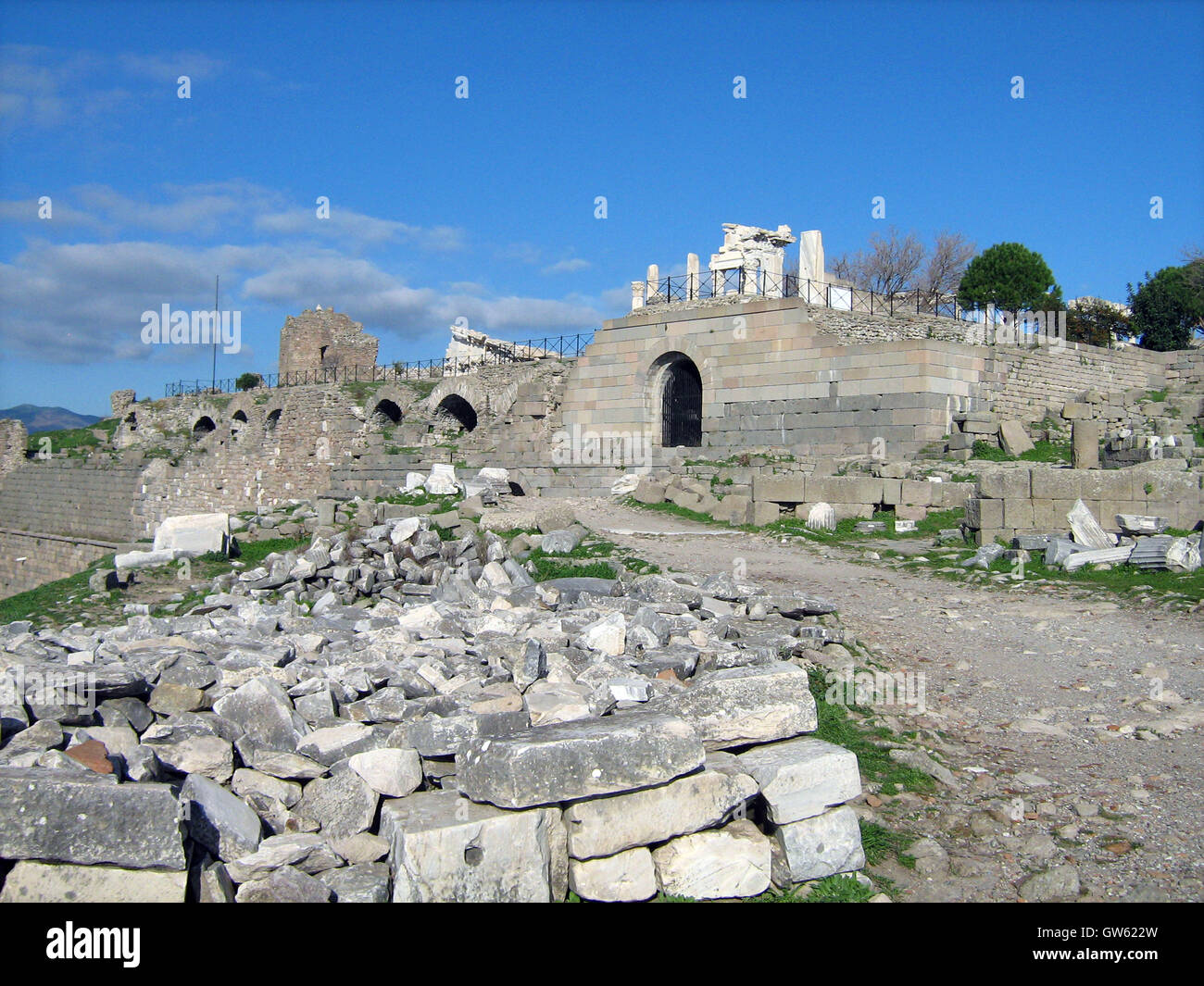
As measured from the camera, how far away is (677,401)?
73.5ft

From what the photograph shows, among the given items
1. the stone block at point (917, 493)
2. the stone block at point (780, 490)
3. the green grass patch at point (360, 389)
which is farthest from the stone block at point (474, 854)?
the green grass patch at point (360, 389)

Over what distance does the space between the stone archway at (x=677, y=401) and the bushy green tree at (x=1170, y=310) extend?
882 inches

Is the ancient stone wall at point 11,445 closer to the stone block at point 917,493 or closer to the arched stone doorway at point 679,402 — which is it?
the arched stone doorway at point 679,402

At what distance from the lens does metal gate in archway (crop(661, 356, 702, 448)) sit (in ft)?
72.2

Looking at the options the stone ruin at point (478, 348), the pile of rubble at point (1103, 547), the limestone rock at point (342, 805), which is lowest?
the limestone rock at point (342, 805)

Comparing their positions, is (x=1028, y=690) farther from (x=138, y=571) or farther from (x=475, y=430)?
(x=475, y=430)

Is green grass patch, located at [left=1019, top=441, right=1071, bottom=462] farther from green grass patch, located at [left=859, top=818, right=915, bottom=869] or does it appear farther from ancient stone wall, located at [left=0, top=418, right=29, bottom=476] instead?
ancient stone wall, located at [left=0, top=418, right=29, bottom=476]

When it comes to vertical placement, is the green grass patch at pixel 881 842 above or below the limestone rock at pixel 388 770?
below

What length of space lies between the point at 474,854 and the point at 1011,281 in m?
40.7

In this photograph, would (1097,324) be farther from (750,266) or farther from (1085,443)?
(1085,443)

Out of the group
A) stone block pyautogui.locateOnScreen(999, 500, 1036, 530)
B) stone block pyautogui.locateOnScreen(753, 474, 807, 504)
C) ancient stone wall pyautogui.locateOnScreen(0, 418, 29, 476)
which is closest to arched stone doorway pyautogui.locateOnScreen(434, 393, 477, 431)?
stone block pyautogui.locateOnScreen(753, 474, 807, 504)

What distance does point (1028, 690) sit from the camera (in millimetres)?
6777

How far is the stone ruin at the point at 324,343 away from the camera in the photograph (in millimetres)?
38781

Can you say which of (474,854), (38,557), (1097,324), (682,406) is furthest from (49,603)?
(1097,324)
